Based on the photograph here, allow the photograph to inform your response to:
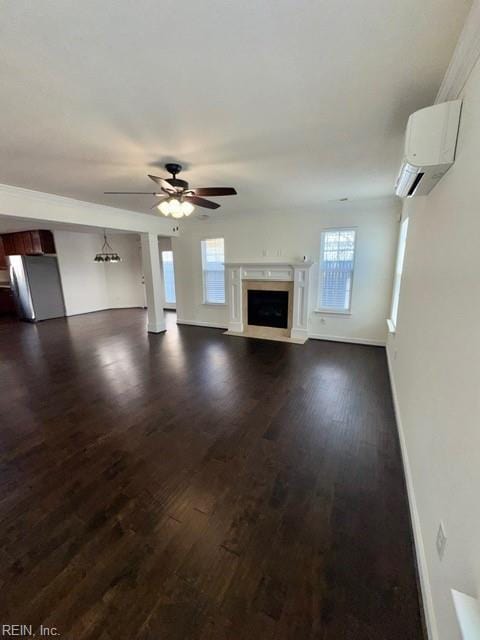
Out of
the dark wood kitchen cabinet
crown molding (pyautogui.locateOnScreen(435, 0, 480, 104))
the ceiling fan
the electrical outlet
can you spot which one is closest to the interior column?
the ceiling fan

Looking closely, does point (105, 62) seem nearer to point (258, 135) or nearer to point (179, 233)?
point (258, 135)

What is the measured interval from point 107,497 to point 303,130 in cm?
314

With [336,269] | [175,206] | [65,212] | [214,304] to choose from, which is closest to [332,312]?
[336,269]

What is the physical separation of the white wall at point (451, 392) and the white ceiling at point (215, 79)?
0.48 m

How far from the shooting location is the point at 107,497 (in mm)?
1859

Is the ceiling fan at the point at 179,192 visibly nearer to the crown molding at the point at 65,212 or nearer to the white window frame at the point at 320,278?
the crown molding at the point at 65,212

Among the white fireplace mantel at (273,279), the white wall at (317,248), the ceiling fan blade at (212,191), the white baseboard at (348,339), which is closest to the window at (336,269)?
the white wall at (317,248)

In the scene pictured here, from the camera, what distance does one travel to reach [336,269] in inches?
201

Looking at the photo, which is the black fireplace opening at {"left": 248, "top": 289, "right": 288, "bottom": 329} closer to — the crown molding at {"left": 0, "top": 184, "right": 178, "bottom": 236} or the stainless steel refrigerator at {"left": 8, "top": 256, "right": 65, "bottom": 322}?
the crown molding at {"left": 0, "top": 184, "right": 178, "bottom": 236}

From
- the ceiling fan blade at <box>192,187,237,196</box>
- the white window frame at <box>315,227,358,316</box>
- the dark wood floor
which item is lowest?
the dark wood floor

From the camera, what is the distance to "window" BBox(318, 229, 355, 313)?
4.96 metres

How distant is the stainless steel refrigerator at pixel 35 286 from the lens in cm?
718

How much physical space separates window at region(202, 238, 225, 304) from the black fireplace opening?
2.90 ft

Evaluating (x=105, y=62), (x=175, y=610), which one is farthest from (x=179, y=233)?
(x=175, y=610)
